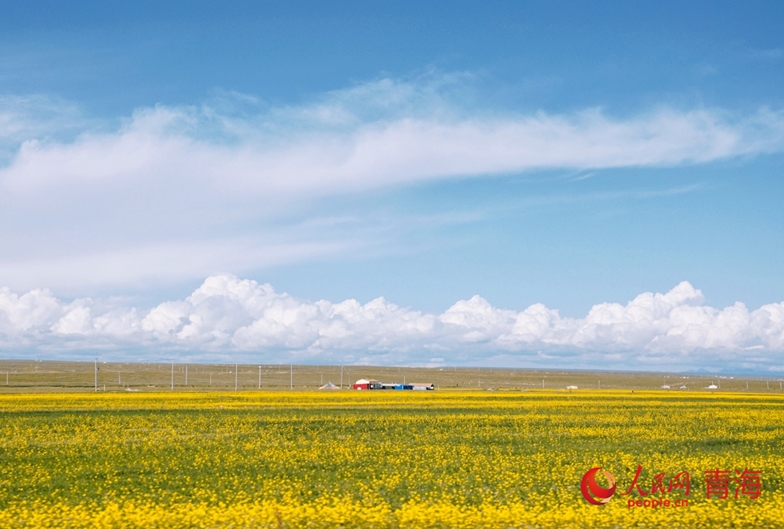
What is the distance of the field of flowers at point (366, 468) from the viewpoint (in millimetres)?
17828

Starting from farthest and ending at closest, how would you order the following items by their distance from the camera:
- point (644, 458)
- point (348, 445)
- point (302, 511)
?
point (348, 445), point (644, 458), point (302, 511)

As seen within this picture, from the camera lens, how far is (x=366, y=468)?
25547 millimetres

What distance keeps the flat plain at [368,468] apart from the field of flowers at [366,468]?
7 cm

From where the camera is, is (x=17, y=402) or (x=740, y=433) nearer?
(x=740, y=433)

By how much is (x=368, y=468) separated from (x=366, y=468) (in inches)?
2.8

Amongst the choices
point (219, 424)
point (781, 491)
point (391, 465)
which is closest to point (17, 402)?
point (219, 424)

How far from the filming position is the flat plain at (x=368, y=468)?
17844 millimetres

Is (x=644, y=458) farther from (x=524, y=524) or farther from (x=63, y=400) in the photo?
(x=63, y=400)

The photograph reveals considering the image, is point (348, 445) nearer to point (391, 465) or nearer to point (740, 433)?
point (391, 465)

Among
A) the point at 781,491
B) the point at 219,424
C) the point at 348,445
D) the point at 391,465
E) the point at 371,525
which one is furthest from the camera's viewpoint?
the point at 219,424

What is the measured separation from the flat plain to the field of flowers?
0.22 feet

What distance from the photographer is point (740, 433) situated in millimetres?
39406

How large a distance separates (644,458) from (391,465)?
995 cm

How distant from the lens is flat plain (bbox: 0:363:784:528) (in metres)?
17.8
